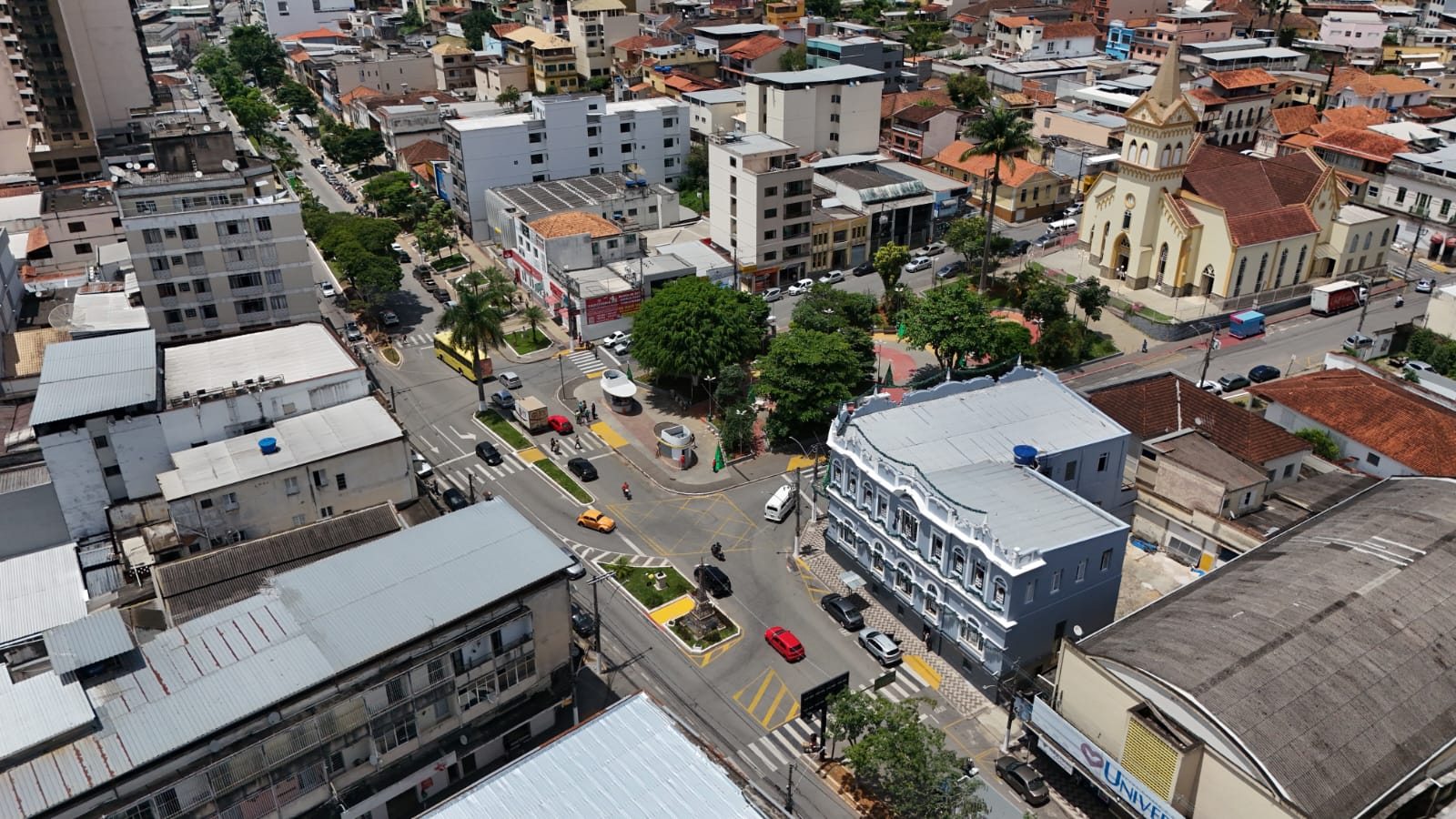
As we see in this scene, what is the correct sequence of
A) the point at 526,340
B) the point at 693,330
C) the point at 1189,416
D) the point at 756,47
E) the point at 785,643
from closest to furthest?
1. the point at 785,643
2. the point at 1189,416
3. the point at 693,330
4. the point at 526,340
5. the point at 756,47

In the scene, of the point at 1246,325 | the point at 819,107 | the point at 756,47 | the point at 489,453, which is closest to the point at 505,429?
the point at 489,453

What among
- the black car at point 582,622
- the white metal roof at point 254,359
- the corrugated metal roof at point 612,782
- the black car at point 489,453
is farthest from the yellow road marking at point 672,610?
the white metal roof at point 254,359

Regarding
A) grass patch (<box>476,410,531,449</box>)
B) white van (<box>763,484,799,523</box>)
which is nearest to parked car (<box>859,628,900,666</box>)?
white van (<box>763,484,799,523</box>)

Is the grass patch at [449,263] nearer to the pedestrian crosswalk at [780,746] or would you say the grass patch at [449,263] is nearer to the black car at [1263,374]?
the pedestrian crosswalk at [780,746]

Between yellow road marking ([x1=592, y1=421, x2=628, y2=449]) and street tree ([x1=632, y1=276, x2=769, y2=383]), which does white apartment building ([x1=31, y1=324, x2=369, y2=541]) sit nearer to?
yellow road marking ([x1=592, y1=421, x2=628, y2=449])

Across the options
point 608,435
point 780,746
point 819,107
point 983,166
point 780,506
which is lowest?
point 780,746

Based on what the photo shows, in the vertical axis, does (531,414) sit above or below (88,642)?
below

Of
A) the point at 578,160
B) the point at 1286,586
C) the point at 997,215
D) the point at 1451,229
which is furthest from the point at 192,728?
the point at 1451,229

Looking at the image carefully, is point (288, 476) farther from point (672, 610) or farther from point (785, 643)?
point (785, 643)
